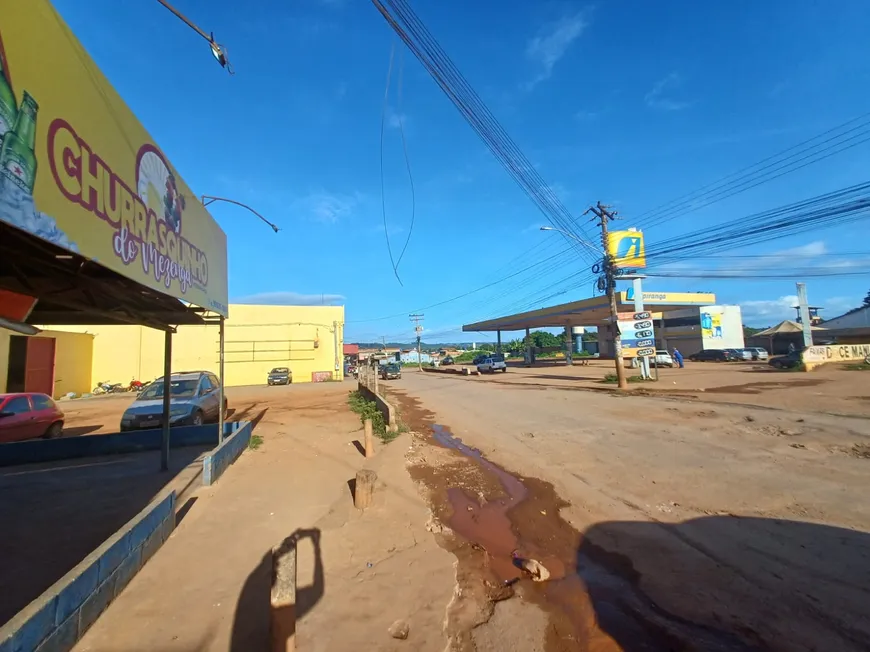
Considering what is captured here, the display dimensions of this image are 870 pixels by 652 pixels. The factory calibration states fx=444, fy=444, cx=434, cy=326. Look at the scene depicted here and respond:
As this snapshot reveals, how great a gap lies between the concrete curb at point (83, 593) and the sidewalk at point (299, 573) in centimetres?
12

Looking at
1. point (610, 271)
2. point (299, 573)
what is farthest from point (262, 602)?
point (610, 271)

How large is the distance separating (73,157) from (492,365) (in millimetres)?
38406

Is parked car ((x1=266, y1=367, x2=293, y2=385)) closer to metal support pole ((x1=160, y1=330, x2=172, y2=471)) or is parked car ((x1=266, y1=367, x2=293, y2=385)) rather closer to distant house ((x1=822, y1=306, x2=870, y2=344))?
metal support pole ((x1=160, y1=330, x2=172, y2=471))

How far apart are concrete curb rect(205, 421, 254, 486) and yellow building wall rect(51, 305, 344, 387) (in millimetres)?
25147

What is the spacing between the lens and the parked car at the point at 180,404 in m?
11.3

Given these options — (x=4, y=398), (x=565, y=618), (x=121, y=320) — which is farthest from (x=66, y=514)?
(x=4, y=398)

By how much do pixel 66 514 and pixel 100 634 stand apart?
3561 mm

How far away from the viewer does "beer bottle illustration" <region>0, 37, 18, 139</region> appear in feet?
6.69

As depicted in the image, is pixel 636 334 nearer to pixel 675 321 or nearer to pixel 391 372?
pixel 391 372

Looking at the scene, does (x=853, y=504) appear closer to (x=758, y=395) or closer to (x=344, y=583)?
(x=344, y=583)

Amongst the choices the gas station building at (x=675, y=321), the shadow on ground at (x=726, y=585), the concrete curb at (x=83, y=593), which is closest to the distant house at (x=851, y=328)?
the gas station building at (x=675, y=321)

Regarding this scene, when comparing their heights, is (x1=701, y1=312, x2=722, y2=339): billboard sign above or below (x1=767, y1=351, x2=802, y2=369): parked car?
above

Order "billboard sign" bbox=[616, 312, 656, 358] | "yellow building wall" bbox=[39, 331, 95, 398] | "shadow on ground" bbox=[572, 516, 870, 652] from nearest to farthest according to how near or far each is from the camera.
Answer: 1. "shadow on ground" bbox=[572, 516, 870, 652]
2. "billboard sign" bbox=[616, 312, 656, 358]
3. "yellow building wall" bbox=[39, 331, 95, 398]

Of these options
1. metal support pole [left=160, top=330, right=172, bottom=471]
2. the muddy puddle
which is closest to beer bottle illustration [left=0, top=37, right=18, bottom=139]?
the muddy puddle
